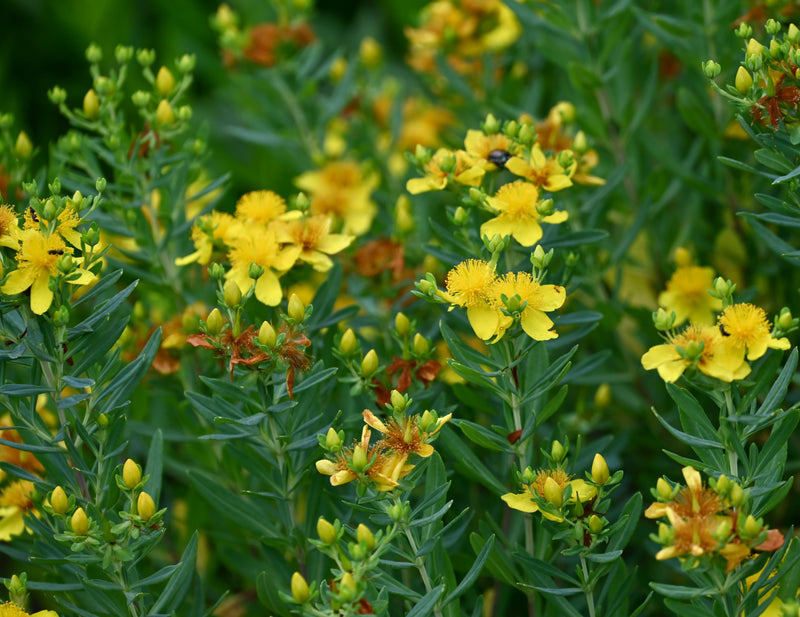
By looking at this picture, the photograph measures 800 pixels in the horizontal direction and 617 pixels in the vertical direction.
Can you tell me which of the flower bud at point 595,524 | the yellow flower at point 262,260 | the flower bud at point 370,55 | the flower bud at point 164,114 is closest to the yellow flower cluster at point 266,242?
the yellow flower at point 262,260

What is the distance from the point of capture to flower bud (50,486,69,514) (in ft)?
3.80

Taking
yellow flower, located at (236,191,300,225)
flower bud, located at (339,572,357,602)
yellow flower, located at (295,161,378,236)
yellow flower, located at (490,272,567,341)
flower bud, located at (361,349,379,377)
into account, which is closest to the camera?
flower bud, located at (339,572,357,602)

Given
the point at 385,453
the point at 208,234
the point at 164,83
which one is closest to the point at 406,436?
the point at 385,453

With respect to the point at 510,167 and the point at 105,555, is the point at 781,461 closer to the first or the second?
the point at 510,167

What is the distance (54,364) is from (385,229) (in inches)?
37.9

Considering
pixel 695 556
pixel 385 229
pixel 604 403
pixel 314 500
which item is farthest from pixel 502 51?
pixel 695 556

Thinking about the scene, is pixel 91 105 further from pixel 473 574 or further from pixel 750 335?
pixel 750 335

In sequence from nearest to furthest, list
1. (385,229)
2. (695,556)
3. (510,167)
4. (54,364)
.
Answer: (695,556)
(54,364)
(510,167)
(385,229)

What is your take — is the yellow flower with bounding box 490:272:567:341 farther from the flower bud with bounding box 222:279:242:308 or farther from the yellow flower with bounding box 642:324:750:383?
the flower bud with bounding box 222:279:242:308

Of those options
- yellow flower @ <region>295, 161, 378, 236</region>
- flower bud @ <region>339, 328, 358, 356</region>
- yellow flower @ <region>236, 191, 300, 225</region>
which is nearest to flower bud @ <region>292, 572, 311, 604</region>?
flower bud @ <region>339, 328, 358, 356</region>

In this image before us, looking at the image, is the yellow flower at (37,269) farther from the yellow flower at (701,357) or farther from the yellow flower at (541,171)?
the yellow flower at (701,357)

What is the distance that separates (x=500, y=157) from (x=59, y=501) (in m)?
0.82

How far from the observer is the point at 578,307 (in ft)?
5.58

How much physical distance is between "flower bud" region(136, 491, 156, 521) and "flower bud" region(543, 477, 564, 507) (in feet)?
1.70
